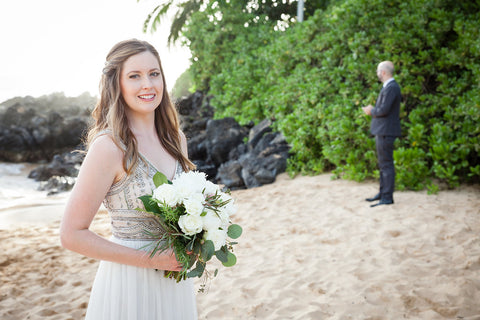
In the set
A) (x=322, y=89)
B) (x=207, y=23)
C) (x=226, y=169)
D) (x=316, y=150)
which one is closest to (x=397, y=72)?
(x=322, y=89)

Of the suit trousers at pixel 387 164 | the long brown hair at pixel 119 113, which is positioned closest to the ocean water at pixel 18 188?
the suit trousers at pixel 387 164

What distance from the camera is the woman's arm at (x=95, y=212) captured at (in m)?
1.62

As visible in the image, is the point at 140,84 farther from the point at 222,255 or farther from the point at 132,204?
the point at 222,255

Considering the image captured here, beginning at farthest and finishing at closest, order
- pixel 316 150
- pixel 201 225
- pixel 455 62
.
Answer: pixel 316 150
pixel 455 62
pixel 201 225

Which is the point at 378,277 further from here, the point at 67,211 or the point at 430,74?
the point at 430,74

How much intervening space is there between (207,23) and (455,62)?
11370 millimetres

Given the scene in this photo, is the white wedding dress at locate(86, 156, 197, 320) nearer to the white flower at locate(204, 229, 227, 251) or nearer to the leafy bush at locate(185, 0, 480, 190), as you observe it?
the white flower at locate(204, 229, 227, 251)

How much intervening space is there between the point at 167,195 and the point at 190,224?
0.16 m

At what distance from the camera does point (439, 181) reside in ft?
24.8

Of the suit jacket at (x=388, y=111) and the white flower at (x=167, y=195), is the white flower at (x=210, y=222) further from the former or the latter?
the suit jacket at (x=388, y=111)

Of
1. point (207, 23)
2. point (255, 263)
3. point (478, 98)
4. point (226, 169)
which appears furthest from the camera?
point (207, 23)

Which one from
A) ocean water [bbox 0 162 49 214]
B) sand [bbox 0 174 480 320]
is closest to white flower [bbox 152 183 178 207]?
sand [bbox 0 174 480 320]

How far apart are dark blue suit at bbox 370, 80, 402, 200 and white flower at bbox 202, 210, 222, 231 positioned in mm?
5665

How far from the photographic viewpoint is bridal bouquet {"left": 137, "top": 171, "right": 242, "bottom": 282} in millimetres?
1553
